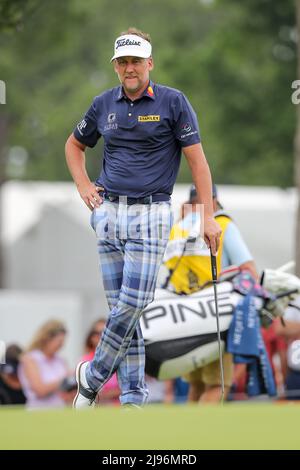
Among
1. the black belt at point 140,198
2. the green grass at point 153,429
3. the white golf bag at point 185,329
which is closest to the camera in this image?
the green grass at point 153,429

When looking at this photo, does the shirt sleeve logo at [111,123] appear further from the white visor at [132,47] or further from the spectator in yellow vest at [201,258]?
the spectator in yellow vest at [201,258]

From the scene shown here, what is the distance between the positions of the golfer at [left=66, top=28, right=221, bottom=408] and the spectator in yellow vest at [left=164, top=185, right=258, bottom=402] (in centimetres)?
223

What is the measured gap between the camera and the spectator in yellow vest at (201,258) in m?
10.4

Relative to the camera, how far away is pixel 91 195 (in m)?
8.16

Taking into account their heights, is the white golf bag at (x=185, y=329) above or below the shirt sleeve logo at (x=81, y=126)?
below

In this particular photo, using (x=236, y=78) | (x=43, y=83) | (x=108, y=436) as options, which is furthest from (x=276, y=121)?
(x=43, y=83)

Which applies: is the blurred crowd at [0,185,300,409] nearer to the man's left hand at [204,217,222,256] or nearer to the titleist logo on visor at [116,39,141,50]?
the man's left hand at [204,217,222,256]

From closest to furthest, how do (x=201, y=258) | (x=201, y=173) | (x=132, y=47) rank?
1. (x=132, y=47)
2. (x=201, y=173)
3. (x=201, y=258)

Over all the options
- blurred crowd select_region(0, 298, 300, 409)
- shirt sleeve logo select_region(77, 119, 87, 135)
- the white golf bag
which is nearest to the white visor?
shirt sleeve logo select_region(77, 119, 87, 135)

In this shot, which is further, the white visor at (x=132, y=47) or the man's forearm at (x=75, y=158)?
the man's forearm at (x=75, y=158)

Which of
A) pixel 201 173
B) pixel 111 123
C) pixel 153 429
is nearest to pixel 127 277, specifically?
pixel 201 173

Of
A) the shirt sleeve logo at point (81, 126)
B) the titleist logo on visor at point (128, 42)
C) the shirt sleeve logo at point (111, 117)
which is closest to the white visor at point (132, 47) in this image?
the titleist logo on visor at point (128, 42)

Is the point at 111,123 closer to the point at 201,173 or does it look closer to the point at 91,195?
the point at 91,195

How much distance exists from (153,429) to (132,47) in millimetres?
2866
